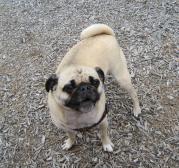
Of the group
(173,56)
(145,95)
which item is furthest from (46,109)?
(173,56)

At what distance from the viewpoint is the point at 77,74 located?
2.24 meters

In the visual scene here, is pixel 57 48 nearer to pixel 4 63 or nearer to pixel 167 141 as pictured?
pixel 4 63

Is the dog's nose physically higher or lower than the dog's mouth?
higher

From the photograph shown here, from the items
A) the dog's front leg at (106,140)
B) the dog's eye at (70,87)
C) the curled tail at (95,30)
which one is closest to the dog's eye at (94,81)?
the dog's eye at (70,87)

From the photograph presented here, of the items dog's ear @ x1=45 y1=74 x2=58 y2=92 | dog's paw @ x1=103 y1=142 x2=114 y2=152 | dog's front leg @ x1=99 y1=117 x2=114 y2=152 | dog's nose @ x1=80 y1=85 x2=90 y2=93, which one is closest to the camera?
dog's nose @ x1=80 y1=85 x2=90 y2=93

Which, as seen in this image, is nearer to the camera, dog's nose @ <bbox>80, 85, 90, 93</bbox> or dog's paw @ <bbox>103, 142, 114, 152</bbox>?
dog's nose @ <bbox>80, 85, 90, 93</bbox>

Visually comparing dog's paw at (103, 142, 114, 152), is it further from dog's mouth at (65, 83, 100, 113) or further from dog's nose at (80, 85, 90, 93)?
dog's nose at (80, 85, 90, 93)

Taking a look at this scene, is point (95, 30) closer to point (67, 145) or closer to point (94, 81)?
point (94, 81)

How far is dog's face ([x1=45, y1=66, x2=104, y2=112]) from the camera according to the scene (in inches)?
85.6

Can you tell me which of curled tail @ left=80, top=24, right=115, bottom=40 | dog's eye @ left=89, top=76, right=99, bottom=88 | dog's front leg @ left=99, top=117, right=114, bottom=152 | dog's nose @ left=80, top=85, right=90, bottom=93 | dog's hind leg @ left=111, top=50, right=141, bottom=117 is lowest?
dog's front leg @ left=99, top=117, right=114, bottom=152

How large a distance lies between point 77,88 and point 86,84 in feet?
0.22

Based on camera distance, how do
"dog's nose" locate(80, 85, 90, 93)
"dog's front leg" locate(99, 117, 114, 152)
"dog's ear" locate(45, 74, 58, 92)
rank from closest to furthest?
1. "dog's nose" locate(80, 85, 90, 93)
2. "dog's ear" locate(45, 74, 58, 92)
3. "dog's front leg" locate(99, 117, 114, 152)

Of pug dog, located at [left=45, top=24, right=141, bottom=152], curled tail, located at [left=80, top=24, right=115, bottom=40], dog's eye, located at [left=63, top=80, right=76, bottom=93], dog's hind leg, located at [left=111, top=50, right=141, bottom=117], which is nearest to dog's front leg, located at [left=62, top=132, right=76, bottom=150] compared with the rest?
pug dog, located at [left=45, top=24, right=141, bottom=152]

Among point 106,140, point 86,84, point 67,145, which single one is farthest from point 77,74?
point 67,145
